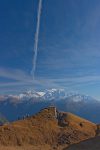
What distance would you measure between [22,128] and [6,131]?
911 cm

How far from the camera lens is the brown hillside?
5640 inches

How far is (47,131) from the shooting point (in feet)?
505

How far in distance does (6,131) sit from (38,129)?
16624mm

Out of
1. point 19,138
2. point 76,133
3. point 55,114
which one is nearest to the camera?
point 19,138

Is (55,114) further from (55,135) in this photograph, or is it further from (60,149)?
(60,149)

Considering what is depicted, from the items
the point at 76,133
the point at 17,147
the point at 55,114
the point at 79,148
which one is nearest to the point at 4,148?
the point at 17,147

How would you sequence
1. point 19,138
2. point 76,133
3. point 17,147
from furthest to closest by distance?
point 76,133 → point 19,138 → point 17,147

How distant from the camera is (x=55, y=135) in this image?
15138 cm

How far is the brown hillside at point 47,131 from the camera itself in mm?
143262

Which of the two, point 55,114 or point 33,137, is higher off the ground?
point 55,114

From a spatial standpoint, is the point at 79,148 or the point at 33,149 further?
the point at 33,149

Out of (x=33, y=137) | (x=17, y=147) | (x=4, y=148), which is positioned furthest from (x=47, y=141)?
(x=4, y=148)

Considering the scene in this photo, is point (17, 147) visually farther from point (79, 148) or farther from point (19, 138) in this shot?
point (79, 148)

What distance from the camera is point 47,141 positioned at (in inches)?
5748
